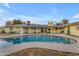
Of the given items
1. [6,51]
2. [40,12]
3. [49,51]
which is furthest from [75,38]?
[6,51]

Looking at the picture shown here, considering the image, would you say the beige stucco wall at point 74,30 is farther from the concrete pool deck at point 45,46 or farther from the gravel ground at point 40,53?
the gravel ground at point 40,53

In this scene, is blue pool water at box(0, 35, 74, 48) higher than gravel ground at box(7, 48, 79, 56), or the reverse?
blue pool water at box(0, 35, 74, 48)

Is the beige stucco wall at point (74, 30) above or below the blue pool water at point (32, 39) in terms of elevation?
above

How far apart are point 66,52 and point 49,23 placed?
0.46m

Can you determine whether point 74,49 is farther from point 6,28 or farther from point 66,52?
point 6,28

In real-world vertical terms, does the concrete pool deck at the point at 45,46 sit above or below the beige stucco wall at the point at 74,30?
below

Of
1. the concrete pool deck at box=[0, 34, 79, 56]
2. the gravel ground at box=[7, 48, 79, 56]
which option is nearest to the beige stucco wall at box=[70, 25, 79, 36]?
the concrete pool deck at box=[0, 34, 79, 56]

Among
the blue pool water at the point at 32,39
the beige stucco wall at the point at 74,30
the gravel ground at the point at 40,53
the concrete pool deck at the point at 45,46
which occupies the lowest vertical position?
the gravel ground at the point at 40,53

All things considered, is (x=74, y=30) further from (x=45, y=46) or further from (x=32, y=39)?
(x=32, y=39)

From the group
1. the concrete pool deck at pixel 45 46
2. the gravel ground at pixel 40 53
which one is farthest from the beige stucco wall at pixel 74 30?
the gravel ground at pixel 40 53

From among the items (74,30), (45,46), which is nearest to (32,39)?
(45,46)

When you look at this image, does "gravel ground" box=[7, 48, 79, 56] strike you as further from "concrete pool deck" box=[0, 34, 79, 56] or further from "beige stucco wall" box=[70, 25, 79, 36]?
"beige stucco wall" box=[70, 25, 79, 36]

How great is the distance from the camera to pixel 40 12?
2.60 meters

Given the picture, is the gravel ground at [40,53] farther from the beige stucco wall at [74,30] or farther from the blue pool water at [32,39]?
the beige stucco wall at [74,30]
